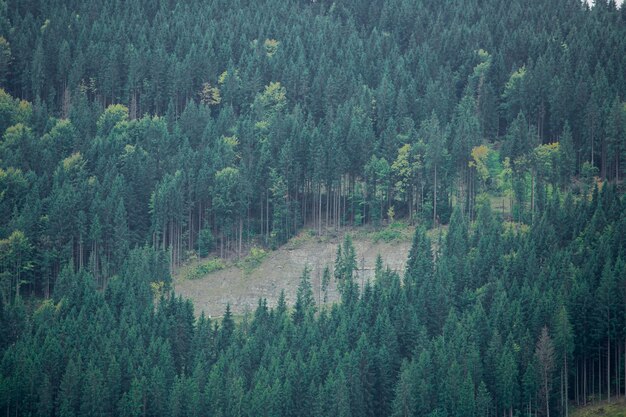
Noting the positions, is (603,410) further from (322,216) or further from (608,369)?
(322,216)

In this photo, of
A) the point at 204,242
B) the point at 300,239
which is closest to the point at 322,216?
the point at 300,239

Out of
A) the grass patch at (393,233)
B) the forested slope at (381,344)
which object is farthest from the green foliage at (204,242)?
the grass patch at (393,233)

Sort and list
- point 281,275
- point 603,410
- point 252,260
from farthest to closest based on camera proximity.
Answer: point 252,260
point 281,275
point 603,410

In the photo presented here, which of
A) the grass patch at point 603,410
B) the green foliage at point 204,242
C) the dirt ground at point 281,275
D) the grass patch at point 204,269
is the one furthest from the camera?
the green foliage at point 204,242

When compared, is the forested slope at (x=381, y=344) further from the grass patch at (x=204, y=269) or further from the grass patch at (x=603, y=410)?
the grass patch at (x=204, y=269)

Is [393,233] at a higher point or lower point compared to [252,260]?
higher

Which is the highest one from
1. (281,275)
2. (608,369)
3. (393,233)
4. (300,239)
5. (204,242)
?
(393,233)

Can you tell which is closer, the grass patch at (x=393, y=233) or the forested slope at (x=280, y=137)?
the grass patch at (x=393, y=233)
